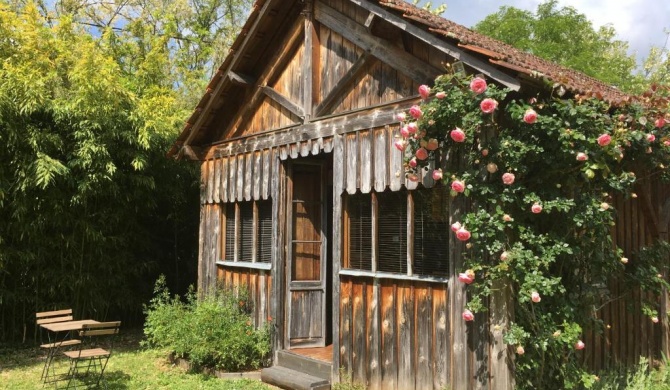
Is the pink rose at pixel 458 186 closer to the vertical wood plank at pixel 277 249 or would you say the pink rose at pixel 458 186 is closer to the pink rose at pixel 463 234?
the pink rose at pixel 463 234

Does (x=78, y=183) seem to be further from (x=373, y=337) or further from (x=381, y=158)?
(x=373, y=337)

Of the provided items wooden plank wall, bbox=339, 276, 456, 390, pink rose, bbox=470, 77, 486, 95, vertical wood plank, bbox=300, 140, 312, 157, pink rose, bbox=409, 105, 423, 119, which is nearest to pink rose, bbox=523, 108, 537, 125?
pink rose, bbox=470, 77, 486, 95

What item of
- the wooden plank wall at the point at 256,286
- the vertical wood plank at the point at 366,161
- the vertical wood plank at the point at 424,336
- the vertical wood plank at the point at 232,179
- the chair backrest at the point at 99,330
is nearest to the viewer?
the vertical wood plank at the point at 424,336

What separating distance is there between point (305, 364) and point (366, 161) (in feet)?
9.36

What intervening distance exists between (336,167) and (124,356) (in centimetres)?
517

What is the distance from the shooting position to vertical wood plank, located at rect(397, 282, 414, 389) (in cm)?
574

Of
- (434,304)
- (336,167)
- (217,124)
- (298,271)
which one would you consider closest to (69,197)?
(217,124)

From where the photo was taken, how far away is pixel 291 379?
6762mm

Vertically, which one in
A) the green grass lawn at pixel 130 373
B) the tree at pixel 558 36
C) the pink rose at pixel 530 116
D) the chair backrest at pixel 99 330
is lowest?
the green grass lawn at pixel 130 373

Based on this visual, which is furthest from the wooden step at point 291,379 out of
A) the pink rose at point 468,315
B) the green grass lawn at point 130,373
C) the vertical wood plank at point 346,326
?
the pink rose at point 468,315

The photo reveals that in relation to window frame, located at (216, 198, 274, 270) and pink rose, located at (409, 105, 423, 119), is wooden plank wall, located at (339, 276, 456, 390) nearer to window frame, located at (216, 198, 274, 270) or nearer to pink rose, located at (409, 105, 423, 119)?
pink rose, located at (409, 105, 423, 119)

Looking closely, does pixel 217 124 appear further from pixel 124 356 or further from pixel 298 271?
pixel 124 356

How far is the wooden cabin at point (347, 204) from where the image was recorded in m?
5.41

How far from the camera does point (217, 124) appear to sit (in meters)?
9.34
